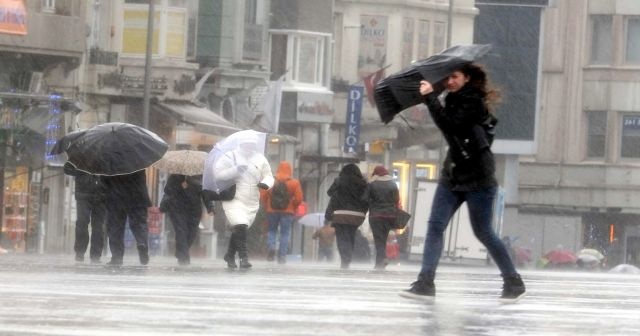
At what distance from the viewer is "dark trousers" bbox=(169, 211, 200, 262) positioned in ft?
86.4

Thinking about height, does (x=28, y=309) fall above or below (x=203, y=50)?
below

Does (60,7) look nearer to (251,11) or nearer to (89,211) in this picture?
(251,11)

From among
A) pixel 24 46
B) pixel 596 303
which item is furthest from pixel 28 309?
pixel 24 46

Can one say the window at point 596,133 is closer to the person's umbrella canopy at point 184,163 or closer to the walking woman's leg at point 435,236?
the person's umbrella canopy at point 184,163

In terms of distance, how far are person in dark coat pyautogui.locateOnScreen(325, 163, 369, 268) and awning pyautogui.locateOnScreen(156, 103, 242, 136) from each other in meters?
17.2

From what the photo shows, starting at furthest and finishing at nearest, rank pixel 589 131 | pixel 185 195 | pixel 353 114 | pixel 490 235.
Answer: pixel 589 131 < pixel 353 114 < pixel 185 195 < pixel 490 235

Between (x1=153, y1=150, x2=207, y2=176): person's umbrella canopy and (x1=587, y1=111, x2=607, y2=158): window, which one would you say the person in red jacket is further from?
(x1=587, y1=111, x2=607, y2=158): window

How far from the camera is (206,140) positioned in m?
47.2

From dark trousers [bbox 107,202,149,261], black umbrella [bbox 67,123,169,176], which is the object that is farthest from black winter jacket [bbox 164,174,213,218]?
dark trousers [bbox 107,202,149,261]

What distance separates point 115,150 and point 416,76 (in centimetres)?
1151

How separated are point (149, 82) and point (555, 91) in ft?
111

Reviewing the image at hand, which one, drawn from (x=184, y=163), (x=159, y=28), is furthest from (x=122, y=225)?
(x=159, y=28)

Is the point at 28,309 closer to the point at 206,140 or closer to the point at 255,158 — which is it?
the point at 255,158

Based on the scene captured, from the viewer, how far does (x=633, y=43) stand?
7531 cm
